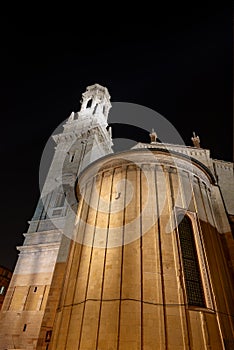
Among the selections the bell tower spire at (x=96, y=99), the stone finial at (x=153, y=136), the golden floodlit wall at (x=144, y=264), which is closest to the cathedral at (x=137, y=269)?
the golden floodlit wall at (x=144, y=264)

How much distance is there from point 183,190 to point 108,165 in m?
3.44

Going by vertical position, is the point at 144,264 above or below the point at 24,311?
→ above

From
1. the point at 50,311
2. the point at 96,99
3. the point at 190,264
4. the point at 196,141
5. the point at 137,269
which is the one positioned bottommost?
the point at 50,311

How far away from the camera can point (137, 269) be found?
8.37 m

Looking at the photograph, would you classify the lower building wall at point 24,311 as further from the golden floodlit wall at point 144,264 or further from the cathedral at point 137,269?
the golden floodlit wall at point 144,264

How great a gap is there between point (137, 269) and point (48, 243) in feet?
29.1

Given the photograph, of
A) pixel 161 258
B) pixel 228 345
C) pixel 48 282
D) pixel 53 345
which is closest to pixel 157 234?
pixel 161 258

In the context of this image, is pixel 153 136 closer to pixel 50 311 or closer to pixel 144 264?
pixel 144 264

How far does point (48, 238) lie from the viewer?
16.3m

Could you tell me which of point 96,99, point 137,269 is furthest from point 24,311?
point 96,99

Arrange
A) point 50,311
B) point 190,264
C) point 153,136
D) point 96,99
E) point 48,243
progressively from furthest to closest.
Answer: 1. point 96,99
2. point 153,136
3. point 48,243
4. point 50,311
5. point 190,264

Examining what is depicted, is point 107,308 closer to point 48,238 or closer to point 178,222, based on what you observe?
point 178,222

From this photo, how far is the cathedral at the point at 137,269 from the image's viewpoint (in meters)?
7.54

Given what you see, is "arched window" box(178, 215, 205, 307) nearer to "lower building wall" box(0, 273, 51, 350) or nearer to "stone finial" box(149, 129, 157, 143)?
"lower building wall" box(0, 273, 51, 350)
